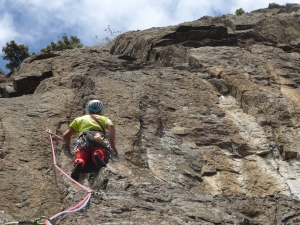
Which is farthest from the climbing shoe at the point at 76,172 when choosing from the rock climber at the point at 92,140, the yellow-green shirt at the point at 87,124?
the yellow-green shirt at the point at 87,124

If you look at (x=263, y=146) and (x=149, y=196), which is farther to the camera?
(x=263, y=146)

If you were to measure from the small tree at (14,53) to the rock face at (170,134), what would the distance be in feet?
45.3

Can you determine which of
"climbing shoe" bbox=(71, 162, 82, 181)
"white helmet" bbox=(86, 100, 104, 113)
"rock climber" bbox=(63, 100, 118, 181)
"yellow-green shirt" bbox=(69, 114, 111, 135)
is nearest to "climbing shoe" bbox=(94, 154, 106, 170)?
"rock climber" bbox=(63, 100, 118, 181)

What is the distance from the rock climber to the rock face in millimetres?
252

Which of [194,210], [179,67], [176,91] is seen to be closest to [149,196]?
[194,210]

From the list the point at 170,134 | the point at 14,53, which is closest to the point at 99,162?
the point at 170,134

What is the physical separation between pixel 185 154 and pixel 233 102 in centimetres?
318

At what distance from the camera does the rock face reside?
7.47 m

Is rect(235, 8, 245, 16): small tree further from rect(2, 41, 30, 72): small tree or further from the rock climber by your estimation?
the rock climber

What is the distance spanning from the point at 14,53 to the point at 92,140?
23692mm

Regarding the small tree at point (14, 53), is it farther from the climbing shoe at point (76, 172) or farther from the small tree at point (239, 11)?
the climbing shoe at point (76, 172)

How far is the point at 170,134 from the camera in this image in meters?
10.9

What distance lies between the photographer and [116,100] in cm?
Answer: 1159

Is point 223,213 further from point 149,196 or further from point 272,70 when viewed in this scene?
point 272,70
